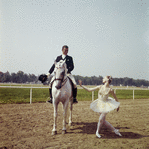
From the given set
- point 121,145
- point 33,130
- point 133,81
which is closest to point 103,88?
point 121,145

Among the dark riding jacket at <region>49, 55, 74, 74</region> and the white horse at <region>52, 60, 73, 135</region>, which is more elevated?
the dark riding jacket at <region>49, 55, 74, 74</region>

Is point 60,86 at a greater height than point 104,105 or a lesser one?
greater

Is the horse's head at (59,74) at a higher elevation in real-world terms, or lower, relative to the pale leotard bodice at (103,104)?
higher

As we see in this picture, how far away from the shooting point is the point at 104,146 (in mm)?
4133

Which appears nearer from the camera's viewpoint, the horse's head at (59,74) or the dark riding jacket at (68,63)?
the horse's head at (59,74)

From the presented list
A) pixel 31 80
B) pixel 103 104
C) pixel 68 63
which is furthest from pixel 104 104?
pixel 31 80

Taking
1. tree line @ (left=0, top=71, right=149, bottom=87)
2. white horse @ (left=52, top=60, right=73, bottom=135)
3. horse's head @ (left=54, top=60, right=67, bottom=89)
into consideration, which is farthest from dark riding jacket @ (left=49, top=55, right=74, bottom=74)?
tree line @ (left=0, top=71, right=149, bottom=87)

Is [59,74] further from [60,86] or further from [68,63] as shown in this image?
[68,63]

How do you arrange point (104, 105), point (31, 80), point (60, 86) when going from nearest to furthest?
point (60, 86), point (104, 105), point (31, 80)

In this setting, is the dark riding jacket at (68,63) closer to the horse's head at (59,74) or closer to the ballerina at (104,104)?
the horse's head at (59,74)

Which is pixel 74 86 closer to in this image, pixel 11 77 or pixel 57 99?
pixel 57 99

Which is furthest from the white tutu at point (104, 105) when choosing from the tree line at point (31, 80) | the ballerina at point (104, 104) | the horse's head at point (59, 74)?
the tree line at point (31, 80)

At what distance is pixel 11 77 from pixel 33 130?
415 ft

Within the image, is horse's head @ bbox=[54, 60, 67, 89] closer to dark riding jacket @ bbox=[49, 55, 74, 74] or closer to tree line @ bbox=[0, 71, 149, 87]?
dark riding jacket @ bbox=[49, 55, 74, 74]
